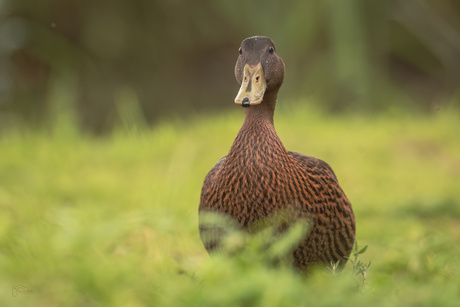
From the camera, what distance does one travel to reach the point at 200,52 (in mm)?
9852

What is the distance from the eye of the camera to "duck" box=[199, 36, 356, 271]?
255 centimetres

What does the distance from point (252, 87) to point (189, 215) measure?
0.82 m

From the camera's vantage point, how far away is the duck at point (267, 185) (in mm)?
2555

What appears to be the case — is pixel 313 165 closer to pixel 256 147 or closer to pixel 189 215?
pixel 256 147

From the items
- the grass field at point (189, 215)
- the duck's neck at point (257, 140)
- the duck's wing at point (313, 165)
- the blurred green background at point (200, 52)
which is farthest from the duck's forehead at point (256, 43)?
the blurred green background at point (200, 52)

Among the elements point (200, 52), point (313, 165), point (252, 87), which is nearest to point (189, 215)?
point (313, 165)

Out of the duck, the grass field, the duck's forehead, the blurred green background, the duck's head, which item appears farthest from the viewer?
the blurred green background

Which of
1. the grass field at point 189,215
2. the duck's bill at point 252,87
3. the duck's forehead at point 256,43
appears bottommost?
the grass field at point 189,215

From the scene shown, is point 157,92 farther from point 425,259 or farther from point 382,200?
point 425,259

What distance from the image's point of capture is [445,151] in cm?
564

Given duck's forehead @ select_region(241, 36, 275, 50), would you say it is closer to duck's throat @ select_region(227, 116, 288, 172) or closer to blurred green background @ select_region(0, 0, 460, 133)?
duck's throat @ select_region(227, 116, 288, 172)

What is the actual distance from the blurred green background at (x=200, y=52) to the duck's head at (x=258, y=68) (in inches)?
177

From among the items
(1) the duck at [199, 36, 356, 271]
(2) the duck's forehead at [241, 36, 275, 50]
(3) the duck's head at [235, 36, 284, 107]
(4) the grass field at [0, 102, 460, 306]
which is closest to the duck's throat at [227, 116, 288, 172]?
(1) the duck at [199, 36, 356, 271]

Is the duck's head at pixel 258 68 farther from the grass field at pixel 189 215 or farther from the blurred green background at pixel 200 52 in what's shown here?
the blurred green background at pixel 200 52
